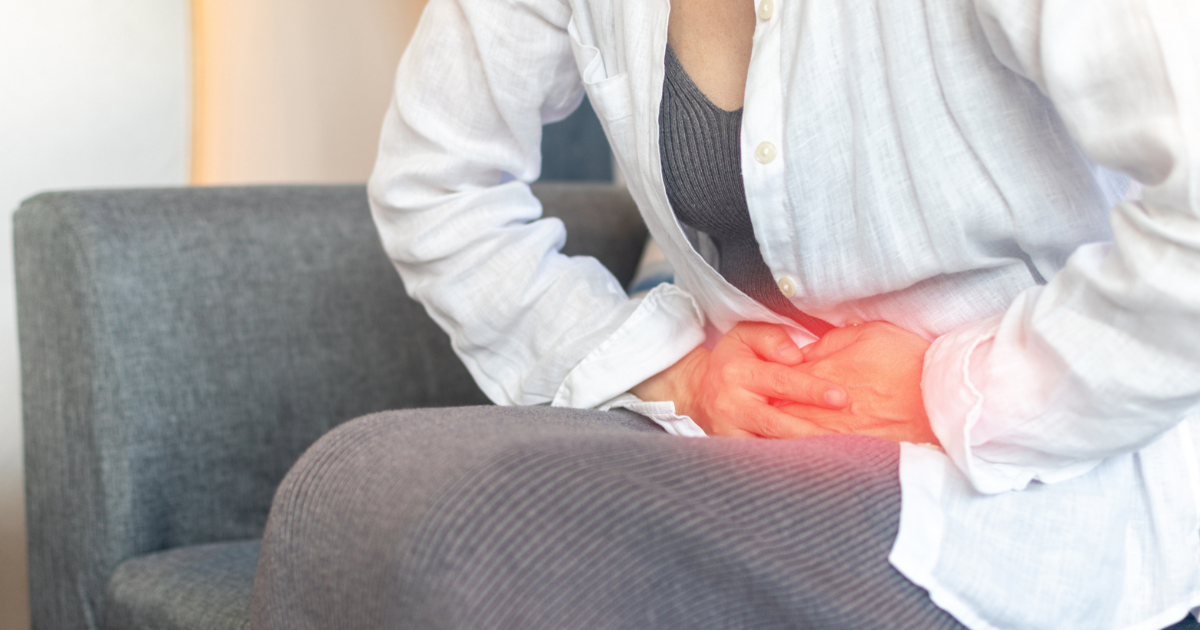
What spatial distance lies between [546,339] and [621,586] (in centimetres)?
39

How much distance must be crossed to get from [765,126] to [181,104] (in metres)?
1.22

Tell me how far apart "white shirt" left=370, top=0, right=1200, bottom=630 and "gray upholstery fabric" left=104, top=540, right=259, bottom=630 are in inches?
16.8

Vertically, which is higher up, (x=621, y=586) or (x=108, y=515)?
(x=621, y=586)

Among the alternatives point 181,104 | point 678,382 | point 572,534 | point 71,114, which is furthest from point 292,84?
point 572,534

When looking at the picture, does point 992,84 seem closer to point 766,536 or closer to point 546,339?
point 766,536

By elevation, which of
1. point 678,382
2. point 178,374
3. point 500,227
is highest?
point 500,227

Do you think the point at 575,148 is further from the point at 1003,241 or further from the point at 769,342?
the point at 1003,241

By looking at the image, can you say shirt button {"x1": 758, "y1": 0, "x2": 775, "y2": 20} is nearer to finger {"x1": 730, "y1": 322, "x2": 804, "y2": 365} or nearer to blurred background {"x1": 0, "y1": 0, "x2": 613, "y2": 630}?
finger {"x1": 730, "y1": 322, "x2": 804, "y2": 365}

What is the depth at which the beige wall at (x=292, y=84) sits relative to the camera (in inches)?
57.7

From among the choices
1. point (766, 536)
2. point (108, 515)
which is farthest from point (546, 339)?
point (108, 515)

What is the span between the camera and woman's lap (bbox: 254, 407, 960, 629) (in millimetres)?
375

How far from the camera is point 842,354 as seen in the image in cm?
60

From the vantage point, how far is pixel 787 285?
61 centimetres

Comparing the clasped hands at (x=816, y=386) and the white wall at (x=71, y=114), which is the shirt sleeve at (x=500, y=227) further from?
the white wall at (x=71, y=114)
